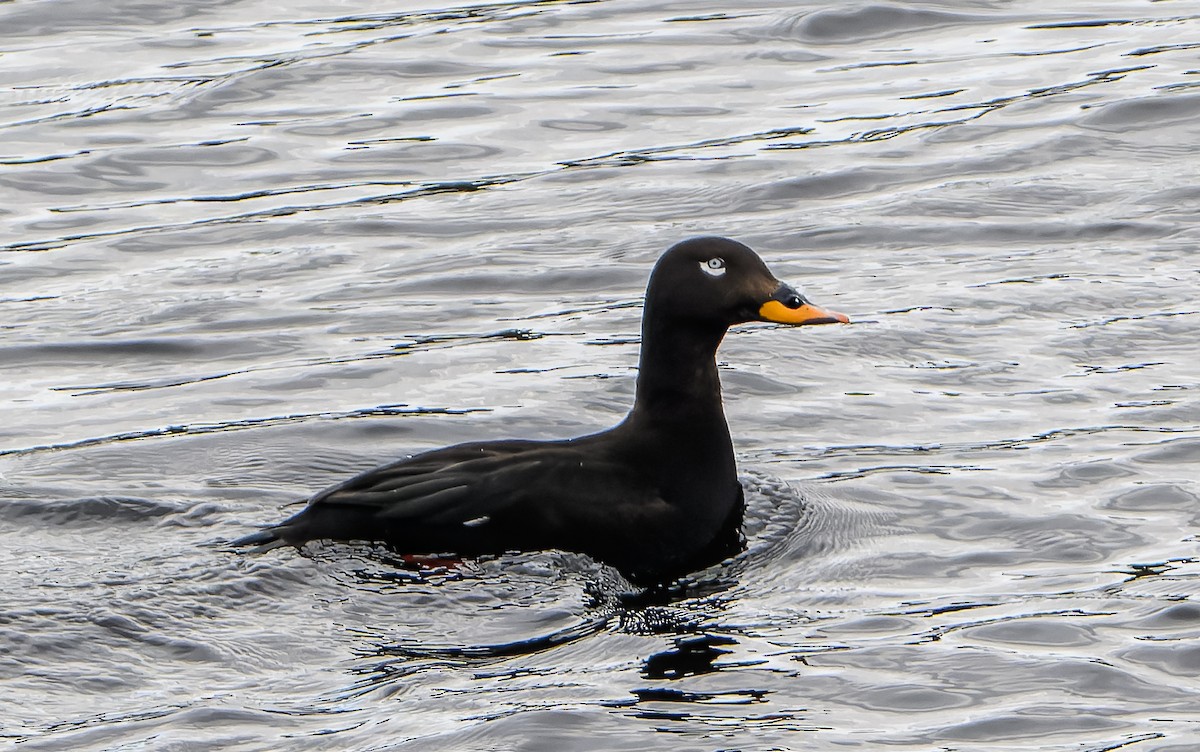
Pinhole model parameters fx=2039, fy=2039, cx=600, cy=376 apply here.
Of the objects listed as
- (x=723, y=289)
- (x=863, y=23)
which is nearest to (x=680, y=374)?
(x=723, y=289)

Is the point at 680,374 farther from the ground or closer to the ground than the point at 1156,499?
farther from the ground

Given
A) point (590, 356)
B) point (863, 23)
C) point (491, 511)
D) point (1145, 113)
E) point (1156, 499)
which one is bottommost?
point (1156, 499)

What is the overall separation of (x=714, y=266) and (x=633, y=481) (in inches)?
35.7

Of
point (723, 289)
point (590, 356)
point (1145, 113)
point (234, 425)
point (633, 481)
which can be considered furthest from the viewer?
point (1145, 113)

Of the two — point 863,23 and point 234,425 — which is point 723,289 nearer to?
point 234,425

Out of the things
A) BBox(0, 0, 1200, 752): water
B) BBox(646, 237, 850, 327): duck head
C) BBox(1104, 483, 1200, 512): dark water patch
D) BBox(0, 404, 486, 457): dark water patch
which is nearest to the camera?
BBox(0, 0, 1200, 752): water

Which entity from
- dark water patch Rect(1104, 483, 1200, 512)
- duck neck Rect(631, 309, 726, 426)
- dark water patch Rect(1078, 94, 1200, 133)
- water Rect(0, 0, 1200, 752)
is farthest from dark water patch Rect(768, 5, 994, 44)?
duck neck Rect(631, 309, 726, 426)

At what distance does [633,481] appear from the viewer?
7.57m

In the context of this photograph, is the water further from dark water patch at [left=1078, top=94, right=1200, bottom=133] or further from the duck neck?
the duck neck

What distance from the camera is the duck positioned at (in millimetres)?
7309

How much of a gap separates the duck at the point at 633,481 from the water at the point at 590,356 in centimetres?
12

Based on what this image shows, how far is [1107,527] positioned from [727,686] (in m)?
2.13

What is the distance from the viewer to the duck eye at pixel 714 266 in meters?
7.81

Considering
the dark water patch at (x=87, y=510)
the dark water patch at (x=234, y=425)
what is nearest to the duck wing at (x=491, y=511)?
the dark water patch at (x=87, y=510)
